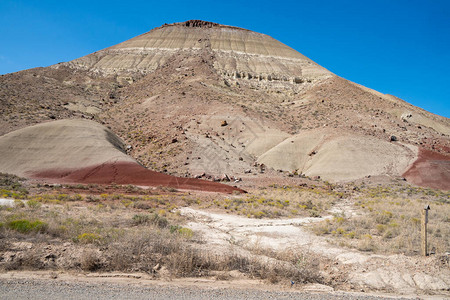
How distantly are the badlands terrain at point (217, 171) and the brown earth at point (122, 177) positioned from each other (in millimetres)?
182

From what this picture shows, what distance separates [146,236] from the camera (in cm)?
841

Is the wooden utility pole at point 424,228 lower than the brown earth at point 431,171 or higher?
lower

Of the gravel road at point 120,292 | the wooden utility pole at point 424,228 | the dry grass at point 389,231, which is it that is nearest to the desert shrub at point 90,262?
the gravel road at point 120,292

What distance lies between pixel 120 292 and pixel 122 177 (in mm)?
24149

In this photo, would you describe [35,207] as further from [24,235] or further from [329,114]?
[329,114]

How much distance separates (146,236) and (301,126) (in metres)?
40.9

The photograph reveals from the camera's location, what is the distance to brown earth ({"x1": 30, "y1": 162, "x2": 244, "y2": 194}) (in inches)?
1078

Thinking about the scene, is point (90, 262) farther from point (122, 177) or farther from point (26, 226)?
point (122, 177)

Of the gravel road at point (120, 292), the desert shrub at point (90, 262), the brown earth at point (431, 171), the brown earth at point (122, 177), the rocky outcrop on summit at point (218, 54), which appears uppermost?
the rocky outcrop on summit at point (218, 54)

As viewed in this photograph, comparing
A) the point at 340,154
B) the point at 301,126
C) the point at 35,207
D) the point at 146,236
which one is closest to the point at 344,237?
the point at 146,236

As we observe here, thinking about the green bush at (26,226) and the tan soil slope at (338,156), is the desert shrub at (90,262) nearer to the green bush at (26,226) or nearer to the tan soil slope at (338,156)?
the green bush at (26,226)

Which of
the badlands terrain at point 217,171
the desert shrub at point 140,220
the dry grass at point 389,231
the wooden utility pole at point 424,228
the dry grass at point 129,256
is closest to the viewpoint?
the dry grass at point 129,256

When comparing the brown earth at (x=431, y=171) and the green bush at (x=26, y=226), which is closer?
the green bush at (x=26, y=226)

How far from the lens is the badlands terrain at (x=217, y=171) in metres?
7.42
